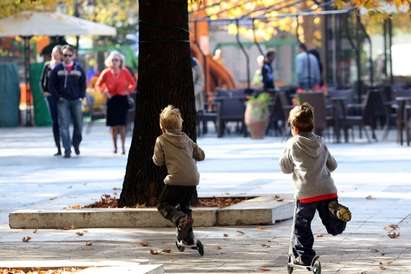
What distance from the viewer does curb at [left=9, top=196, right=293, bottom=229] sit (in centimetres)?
1330

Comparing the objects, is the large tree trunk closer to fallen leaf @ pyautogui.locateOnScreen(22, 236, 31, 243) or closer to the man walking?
fallen leaf @ pyautogui.locateOnScreen(22, 236, 31, 243)

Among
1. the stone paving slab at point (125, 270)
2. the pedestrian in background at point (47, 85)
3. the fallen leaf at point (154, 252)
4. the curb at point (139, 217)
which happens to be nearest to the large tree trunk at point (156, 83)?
the curb at point (139, 217)

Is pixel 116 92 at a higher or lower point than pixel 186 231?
higher

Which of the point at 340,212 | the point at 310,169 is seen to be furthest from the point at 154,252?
the point at 340,212

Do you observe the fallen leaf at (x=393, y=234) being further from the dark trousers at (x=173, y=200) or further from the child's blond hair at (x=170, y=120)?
the child's blond hair at (x=170, y=120)

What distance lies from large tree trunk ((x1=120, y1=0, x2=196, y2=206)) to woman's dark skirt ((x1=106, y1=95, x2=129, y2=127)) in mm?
10277

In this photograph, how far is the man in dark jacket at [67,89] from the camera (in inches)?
936

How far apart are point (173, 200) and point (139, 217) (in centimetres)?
166

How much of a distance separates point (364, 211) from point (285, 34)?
1672 inches

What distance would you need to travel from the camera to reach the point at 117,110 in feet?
80.2

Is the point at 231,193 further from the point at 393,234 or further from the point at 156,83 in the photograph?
the point at 393,234

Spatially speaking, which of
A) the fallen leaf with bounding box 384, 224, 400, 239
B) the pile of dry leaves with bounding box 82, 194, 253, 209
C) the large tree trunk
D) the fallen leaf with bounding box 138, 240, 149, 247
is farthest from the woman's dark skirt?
the fallen leaf with bounding box 138, 240, 149, 247

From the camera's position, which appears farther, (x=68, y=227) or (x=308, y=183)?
(x=68, y=227)

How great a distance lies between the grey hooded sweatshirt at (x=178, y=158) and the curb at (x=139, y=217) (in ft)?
5.12
